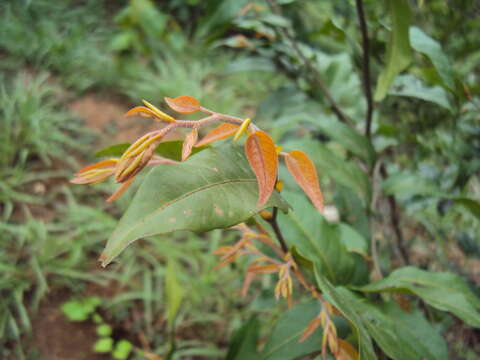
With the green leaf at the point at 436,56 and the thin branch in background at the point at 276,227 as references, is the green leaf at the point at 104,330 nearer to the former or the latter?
the thin branch in background at the point at 276,227

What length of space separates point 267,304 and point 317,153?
1.32ft

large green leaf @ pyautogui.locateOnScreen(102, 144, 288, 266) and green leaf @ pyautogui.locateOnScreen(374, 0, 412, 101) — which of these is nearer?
large green leaf @ pyautogui.locateOnScreen(102, 144, 288, 266)

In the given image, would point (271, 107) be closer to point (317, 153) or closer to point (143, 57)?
point (317, 153)

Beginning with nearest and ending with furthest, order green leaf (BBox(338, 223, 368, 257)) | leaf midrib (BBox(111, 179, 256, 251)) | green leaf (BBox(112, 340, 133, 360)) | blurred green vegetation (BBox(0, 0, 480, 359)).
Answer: leaf midrib (BBox(111, 179, 256, 251))
green leaf (BBox(338, 223, 368, 257))
blurred green vegetation (BBox(0, 0, 480, 359))
green leaf (BBox(112, 340, 133, 360))

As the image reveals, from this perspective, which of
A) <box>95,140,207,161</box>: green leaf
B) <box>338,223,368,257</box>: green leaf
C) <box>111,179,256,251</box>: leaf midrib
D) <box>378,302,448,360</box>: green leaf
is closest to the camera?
<box>111,179,256,251</box>: leaf midrib

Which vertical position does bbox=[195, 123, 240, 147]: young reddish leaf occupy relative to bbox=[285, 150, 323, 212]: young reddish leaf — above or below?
above

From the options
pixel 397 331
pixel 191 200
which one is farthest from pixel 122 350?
pixel 191 200

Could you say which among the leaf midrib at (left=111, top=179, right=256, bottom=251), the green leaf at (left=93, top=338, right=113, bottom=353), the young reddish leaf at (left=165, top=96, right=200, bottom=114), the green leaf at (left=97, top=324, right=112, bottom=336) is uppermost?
the young reddish leaf at (left=165, top=96, right=200, bottom=114)

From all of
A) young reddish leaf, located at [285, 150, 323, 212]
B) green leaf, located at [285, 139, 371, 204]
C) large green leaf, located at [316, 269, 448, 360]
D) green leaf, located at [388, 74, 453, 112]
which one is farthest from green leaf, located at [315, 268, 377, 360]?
green leaf, located at [388, 74, 453, 112]

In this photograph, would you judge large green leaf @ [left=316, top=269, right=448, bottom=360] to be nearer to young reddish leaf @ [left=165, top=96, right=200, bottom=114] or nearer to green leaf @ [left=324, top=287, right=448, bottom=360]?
green leaf @ [left=324, top=287, right=448, bottom=360]

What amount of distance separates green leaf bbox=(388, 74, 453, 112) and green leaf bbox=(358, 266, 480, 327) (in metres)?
0.34

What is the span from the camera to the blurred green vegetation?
2.79ft

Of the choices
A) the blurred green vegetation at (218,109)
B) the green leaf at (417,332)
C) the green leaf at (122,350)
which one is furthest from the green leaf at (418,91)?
the green leaf at (122,350)

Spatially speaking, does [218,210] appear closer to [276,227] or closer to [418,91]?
[276,227]
